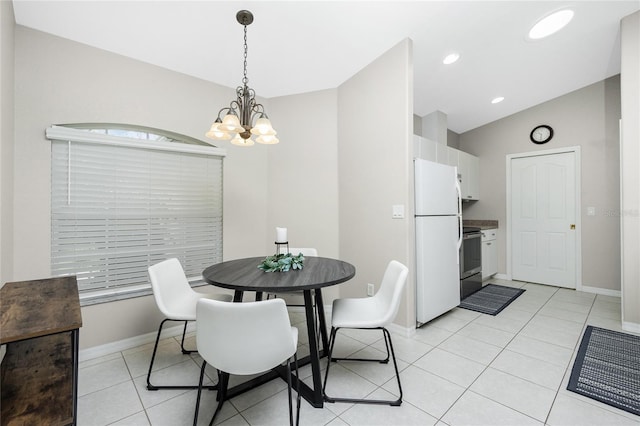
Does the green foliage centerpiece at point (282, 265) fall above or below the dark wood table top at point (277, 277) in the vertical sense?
above

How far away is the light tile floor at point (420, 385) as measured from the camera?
5.13 feet

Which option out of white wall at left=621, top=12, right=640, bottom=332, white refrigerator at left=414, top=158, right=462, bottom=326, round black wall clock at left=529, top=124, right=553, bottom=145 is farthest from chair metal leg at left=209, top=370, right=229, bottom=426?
round black wall clock at left=529, top=124, right=553, bottom=145

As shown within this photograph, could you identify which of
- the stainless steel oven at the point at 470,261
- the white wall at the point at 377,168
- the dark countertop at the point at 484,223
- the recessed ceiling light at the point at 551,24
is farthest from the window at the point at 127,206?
the dark countertop at the point at 484,223

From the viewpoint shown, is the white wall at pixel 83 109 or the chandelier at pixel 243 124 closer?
the chandelier at pixel 243 124

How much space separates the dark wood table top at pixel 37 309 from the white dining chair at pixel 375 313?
4.25ft

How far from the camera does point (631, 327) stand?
262 cm

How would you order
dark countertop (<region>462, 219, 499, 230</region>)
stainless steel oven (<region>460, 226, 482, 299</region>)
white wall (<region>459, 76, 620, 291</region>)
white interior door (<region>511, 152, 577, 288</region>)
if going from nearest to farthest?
stainless steel oven (<region>460, 226, 482, 299</region>), white wall (<region>459, 76, 620, 291</region>), white interior door (<region>511, 152, 577, 288</region>), dark countertop (<region>462, 219, 499, 230</region>)

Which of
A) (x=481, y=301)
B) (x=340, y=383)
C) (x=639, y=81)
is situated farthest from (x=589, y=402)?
(x=639, y=81)

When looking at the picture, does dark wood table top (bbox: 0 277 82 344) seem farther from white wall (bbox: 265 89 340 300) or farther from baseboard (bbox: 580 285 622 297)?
baseboard (bbox: 580 285 622 297)

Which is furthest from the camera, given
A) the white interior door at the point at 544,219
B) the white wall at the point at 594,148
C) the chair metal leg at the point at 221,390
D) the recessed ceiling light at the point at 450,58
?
the white interior door at the point at 544,219

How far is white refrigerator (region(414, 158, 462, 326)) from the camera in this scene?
267cm

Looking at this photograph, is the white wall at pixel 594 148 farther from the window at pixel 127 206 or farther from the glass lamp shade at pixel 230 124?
the window at pixel 127 206

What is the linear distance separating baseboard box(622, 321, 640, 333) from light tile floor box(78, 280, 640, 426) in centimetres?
6

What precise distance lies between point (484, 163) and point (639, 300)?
289 cm
